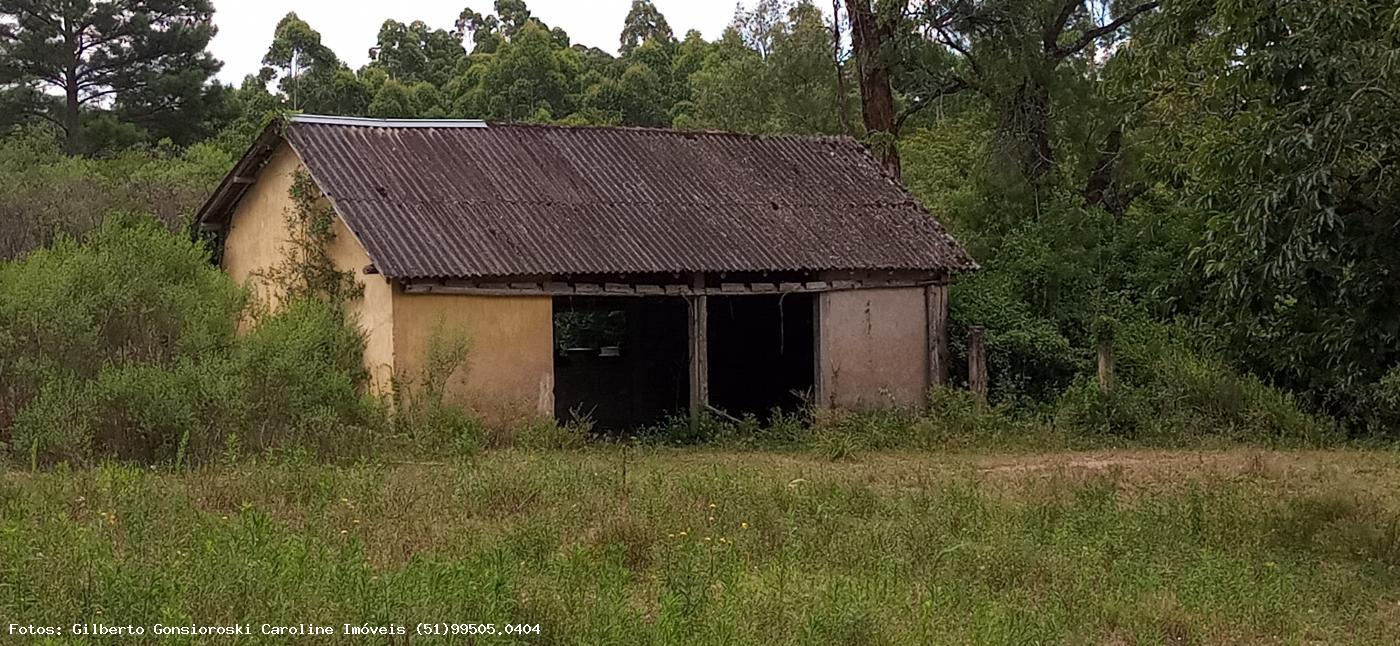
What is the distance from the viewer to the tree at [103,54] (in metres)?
30.3

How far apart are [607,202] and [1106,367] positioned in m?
6.74

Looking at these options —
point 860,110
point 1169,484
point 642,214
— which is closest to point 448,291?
point 642,214

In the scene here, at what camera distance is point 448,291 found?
1371 cm

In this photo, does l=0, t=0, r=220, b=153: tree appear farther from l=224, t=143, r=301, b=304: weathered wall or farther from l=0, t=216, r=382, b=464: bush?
l=0, t=216, r=382, b=464: bush

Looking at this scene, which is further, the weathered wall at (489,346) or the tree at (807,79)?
the tree at (807,79)

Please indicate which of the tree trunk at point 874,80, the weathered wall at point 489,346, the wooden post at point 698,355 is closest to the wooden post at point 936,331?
the wooden post at point 698,355

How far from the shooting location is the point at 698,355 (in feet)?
51.3

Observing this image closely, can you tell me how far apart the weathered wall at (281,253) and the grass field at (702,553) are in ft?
9.92

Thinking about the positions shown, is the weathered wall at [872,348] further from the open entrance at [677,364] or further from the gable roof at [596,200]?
the open entrance at [677,364]

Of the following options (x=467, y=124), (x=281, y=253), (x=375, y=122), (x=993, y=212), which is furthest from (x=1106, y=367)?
(x=281, y=253)

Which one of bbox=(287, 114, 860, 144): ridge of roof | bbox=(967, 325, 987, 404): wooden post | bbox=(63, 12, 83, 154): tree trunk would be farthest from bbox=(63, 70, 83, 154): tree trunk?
bbox=(967, 325, 987, 404): wooden post

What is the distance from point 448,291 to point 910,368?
20.3ft

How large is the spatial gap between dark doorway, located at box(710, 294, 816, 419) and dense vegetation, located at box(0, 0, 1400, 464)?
6.94ft

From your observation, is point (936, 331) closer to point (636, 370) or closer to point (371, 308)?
point (636, 370)
